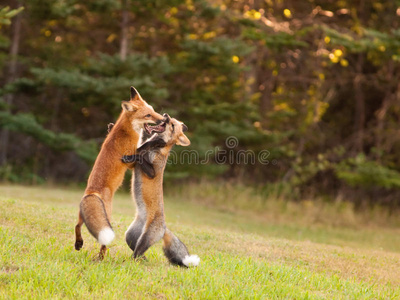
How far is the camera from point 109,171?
6.18 m

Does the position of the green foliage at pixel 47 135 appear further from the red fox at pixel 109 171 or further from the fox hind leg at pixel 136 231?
the fox hind leg at pixel 136 231

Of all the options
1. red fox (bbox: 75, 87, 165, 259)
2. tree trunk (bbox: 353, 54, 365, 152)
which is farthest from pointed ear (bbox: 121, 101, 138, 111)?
tree trunk (bbox: 353, 54, 365, 152)

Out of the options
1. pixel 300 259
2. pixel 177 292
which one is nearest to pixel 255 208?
pixel 300 259

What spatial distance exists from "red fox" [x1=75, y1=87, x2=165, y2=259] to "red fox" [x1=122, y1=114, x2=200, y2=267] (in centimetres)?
19

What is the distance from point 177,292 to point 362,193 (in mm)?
19316

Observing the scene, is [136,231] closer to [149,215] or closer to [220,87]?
[149,215]

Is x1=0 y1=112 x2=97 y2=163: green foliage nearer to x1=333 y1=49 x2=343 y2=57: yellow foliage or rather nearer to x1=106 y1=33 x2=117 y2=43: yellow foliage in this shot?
x1=106 y1=33 x2=117 y2=43: yellow foliage

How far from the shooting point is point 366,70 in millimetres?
24969

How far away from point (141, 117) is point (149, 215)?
1.68m

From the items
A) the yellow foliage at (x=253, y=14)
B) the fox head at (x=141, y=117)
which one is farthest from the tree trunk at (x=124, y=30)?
the fox head at (x=141, y=117)

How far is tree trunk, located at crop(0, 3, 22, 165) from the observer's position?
66.6 ft

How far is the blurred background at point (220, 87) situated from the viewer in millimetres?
18969

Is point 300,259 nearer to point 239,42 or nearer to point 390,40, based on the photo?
point 390,40

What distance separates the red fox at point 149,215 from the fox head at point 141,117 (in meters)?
0.56
